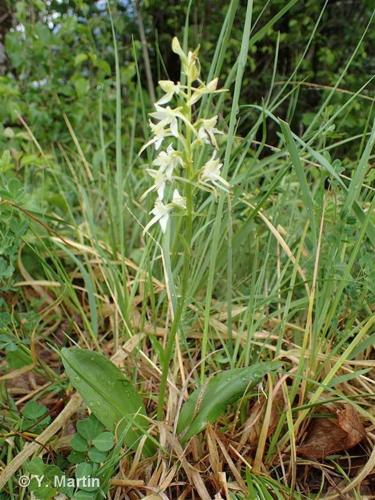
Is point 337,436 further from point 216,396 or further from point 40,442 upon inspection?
point 40,442

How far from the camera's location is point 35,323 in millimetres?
1163

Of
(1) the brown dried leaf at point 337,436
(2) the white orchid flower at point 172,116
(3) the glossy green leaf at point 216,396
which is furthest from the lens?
(1) the brown dried leaf at point 337,436

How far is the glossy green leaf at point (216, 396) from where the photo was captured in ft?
2.92

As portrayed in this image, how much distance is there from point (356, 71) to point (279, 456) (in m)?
3.18

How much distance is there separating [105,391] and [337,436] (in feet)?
1.43

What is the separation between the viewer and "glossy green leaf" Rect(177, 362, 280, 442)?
89 cm

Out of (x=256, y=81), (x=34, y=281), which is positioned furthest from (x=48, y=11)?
(x=34, y=281)

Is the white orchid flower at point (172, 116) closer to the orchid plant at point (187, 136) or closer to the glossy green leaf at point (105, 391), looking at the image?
the orchid plant at point (187, 136)

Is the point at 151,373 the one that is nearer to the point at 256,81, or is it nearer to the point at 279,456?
the point at 279,456

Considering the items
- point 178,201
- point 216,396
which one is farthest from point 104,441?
point 178,201

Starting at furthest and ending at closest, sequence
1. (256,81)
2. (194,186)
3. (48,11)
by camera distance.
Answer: (256,81) → (48,11) → (194,186)

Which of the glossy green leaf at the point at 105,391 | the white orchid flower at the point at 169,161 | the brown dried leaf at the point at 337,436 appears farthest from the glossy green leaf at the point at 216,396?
the white orchid flower at the point at 169,161

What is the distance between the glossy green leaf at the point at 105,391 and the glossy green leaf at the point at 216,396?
76mm

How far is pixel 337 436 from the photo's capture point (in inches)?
40.3
